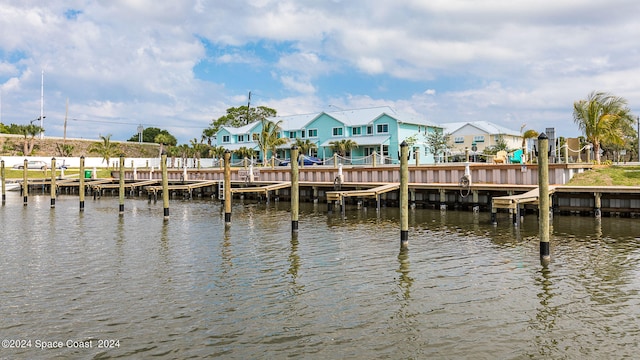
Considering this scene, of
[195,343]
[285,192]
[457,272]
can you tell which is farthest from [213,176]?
[195,343]

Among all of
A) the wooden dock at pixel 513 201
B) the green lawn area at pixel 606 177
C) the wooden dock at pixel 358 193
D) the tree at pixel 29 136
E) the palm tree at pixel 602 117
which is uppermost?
the tree at pixel 29 136

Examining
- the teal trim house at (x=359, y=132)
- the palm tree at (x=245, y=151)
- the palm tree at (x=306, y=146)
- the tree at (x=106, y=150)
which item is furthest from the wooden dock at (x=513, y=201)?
the tree at (x=106, y=150)

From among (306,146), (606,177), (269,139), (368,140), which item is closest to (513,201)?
(606,177)

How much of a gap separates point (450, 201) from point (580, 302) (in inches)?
754

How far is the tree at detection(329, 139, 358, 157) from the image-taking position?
66188mm

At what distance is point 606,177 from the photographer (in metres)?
27.1

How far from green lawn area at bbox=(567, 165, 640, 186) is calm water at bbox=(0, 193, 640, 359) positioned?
549 centimetres

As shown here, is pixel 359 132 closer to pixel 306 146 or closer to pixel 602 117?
pixel 306 146

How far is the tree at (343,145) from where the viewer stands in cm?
6619

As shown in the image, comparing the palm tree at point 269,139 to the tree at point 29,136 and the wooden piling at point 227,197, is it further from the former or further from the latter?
the tree at point 29,136

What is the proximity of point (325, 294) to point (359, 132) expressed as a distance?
59.1 m

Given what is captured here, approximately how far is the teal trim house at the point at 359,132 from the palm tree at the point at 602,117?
29042 mm

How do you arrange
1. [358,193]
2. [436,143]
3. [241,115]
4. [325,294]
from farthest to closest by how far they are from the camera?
[241,115], [436,143], [358,193], [325,294]

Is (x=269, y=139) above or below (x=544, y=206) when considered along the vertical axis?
above
